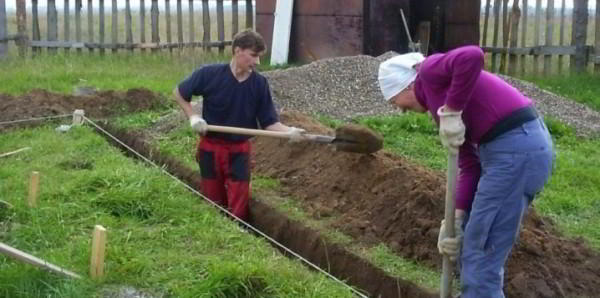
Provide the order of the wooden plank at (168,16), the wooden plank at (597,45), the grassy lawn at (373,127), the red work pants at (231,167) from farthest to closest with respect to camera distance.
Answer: the wooden plank at (168,16)
the wooden plank at (597,45)
the red work pants at (231,167)
the grassy lawn at (373,127)

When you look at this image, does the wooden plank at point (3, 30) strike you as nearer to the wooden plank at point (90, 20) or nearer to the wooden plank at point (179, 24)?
the wooden plank at point (90, 20)

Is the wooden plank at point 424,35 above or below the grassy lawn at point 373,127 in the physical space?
above

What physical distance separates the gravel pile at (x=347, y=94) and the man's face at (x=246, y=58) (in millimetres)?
3924

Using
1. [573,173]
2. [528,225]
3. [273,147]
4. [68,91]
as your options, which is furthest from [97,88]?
[528,225]

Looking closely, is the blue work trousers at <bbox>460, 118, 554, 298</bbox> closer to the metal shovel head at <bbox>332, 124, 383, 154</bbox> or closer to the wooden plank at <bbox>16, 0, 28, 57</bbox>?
the metal shovel head at <bbox>332, 124, 383, 154</bbox>

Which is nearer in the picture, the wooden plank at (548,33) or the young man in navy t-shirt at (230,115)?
the young man in navy t-shirt at (230,115)

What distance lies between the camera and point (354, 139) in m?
7.66

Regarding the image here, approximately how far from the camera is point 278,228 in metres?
7.61

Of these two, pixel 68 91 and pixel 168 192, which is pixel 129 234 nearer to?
pixel 168 192

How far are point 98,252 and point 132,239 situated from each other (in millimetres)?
888

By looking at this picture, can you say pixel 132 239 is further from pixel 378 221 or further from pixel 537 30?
pixel 537 30

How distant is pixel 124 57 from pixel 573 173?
10.5 metres

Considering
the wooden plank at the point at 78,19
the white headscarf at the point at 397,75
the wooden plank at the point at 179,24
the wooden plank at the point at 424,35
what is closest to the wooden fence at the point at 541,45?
the wooden plank at the point at 424,35

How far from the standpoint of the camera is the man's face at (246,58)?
7.34 m
